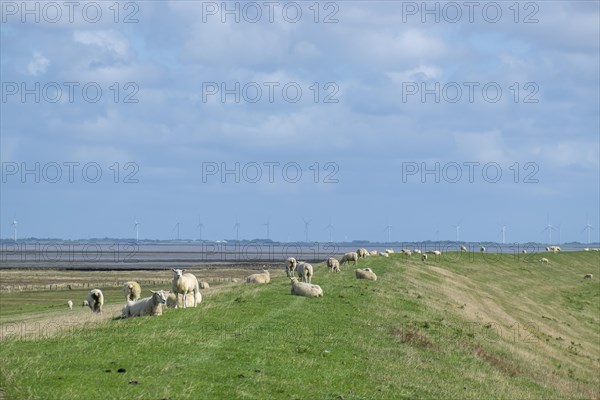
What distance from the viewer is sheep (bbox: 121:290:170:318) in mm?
34156

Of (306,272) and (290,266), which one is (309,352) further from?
(290,266)

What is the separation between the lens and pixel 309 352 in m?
25.9

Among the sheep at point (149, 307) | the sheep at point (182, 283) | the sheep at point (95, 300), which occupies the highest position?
the sheep at point (182, 283)

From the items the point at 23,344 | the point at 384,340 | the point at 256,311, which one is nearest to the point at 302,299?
the point at 256,311

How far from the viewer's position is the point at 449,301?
5881 cm

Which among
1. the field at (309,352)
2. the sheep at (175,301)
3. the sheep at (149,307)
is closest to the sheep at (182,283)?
the sheep at (175,301)

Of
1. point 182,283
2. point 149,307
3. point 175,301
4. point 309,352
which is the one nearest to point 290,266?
point 175,301

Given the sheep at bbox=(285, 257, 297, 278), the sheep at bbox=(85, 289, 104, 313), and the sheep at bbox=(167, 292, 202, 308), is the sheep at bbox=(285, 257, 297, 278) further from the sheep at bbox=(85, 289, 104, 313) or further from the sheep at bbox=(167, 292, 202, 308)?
the sheep at bbox=(167, 292, 202, 308)

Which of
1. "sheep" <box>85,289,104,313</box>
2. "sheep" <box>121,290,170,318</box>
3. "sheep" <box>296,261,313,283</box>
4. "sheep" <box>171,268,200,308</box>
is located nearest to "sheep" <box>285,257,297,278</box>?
"sheep" <box>296,261,313,283</box>

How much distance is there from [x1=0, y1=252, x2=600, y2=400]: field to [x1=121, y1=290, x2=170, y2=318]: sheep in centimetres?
115

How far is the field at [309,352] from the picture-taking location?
20078 mm

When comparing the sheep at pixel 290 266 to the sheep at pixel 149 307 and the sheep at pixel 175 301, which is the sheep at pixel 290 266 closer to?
the sheep at pixel 175 301

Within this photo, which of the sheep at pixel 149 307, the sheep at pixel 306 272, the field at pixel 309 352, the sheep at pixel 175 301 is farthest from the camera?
the sheep at pixel 306 272

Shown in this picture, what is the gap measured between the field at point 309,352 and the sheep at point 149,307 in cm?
115
